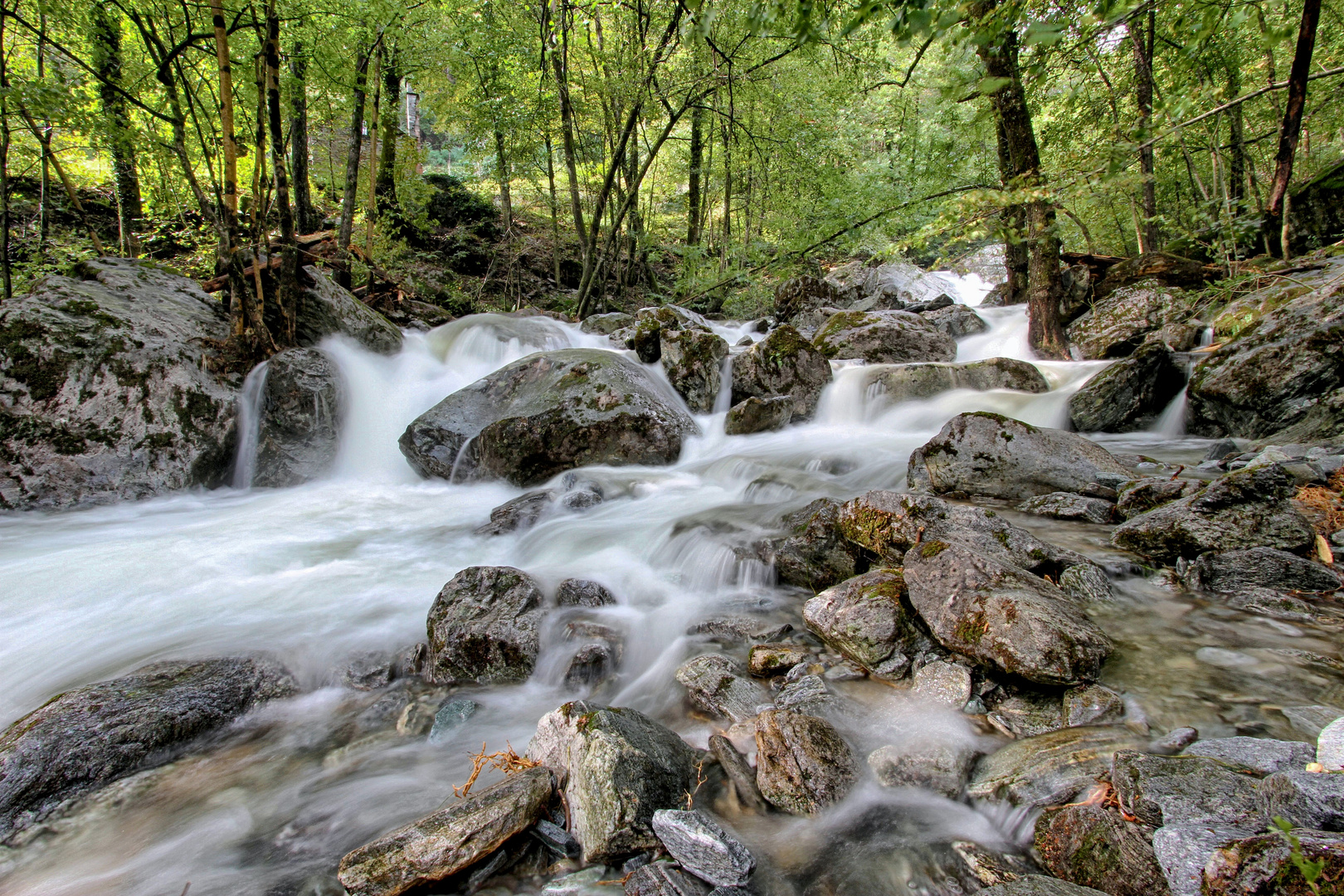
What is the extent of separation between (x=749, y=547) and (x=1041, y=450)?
2.74 m

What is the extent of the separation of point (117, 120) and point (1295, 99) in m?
11.4

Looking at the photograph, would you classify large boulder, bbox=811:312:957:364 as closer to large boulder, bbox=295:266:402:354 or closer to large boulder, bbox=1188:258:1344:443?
large boulder, bbox=1188:258:1344:443

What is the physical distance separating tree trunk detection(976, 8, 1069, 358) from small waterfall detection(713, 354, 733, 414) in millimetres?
4348

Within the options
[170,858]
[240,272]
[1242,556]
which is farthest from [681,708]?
[240,272]

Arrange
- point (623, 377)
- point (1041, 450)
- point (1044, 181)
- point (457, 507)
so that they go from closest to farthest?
point (1044, 181) < point (1041, 450) < point (457, 507) < point (623, 377)

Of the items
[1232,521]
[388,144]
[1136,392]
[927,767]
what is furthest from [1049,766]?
[388,144]

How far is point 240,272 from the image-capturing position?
23.6ft

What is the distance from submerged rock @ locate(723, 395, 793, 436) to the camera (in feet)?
27.2

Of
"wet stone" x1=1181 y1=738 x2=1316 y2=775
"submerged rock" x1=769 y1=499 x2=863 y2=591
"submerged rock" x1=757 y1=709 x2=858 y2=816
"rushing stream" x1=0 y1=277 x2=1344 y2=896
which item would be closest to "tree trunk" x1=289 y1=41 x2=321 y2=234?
"rushing stream" x1=0 y1=277 x2=1344 y2=896

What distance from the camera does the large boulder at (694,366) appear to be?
29.5ft

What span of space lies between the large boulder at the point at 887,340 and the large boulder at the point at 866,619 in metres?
7.93

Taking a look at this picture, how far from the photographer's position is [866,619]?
308cm

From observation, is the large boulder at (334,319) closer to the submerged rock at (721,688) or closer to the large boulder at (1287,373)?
the submerged rock at (721,688)

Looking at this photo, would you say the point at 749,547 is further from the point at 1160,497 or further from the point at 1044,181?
the point at 1044,181
